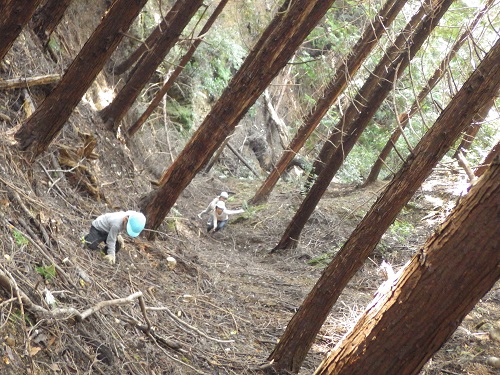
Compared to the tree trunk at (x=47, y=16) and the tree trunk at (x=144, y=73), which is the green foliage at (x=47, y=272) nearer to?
the tree trunk at (x=47, y=16)

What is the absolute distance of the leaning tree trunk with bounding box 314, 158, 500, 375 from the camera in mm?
2674

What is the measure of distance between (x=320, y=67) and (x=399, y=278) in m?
17.9

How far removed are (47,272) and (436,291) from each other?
3.53 meters

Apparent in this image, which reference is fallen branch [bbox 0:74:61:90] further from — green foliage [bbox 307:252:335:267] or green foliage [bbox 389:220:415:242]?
green foliage [bbox 389:220:415:242]

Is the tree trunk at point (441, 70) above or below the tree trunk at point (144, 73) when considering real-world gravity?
above

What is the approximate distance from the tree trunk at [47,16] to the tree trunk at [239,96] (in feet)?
14.3

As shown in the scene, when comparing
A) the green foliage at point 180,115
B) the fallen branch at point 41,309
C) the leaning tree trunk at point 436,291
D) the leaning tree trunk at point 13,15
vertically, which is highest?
the leaning tree trunk at point 436,291

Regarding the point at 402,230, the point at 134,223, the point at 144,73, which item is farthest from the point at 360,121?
the point at 134,223

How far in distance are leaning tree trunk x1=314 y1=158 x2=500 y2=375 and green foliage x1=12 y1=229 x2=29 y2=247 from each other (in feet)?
10.7

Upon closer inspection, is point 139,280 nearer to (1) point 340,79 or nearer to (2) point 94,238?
(2) point 94,238

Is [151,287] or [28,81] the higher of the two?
[28,81]

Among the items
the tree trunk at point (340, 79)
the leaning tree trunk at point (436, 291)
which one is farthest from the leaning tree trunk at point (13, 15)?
the tree trunk at point (340, 79)

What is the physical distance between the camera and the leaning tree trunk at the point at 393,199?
5105 mm

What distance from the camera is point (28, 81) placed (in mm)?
8898
